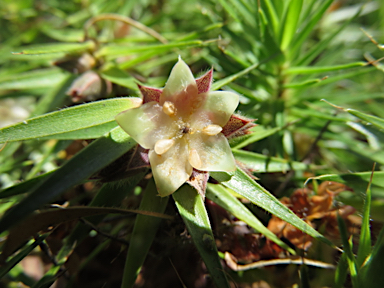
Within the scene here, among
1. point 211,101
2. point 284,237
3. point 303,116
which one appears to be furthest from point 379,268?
point 303,116

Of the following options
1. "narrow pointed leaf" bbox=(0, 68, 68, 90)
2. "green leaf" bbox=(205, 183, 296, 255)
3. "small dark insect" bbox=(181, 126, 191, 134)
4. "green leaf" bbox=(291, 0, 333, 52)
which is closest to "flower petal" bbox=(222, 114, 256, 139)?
"small dark insect" bbox=(181, 126, 191, 134)

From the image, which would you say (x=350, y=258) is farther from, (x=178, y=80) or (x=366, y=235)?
(x=178, y=80)

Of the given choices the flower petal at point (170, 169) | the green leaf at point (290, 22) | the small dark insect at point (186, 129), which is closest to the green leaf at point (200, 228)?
the flower petal at point (170, 169)

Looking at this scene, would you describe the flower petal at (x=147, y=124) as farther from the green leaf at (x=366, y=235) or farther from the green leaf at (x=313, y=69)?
the green leaf at (x=313, y=69)

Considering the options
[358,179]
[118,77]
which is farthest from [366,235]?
[118,77]

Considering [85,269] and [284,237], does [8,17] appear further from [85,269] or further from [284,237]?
[284,237]
